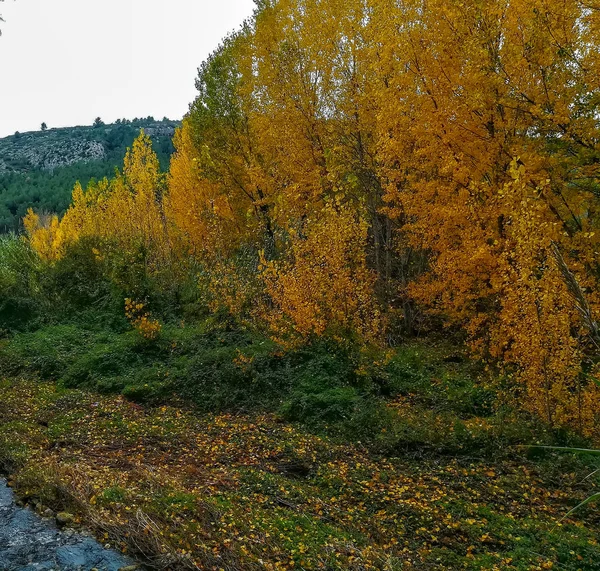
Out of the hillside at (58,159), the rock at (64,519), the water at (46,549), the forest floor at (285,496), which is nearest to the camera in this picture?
the water at (46,549)

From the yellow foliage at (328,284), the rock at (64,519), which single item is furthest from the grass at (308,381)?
the rock at (64,519)

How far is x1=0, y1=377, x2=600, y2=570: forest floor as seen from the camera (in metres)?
3.71

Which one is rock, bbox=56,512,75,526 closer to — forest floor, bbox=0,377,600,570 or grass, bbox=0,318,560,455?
forest floor, bbox=0,377,600,570

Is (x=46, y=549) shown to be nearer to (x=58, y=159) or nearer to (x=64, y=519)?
(x=64, y=519)

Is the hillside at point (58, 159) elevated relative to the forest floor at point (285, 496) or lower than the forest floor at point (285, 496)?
elevated

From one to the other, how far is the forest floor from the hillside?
166ft

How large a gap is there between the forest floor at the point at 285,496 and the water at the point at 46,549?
153 millimetres

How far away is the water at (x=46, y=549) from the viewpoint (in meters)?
3.45

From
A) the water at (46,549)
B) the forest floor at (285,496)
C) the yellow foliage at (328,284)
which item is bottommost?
the forest floor at (285,496)

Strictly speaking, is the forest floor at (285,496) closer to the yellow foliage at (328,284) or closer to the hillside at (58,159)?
the yellow foliage at (328,284)

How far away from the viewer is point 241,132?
13945 mm

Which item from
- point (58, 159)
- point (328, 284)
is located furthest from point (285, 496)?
point (58, 159)

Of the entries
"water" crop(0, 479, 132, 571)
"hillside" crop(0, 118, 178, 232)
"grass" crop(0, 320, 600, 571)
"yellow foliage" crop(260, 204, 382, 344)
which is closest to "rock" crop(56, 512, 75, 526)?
"water" crop(0, 479, 132, 571)

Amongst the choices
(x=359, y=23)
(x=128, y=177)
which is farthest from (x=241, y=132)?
(x=128, y=177)
